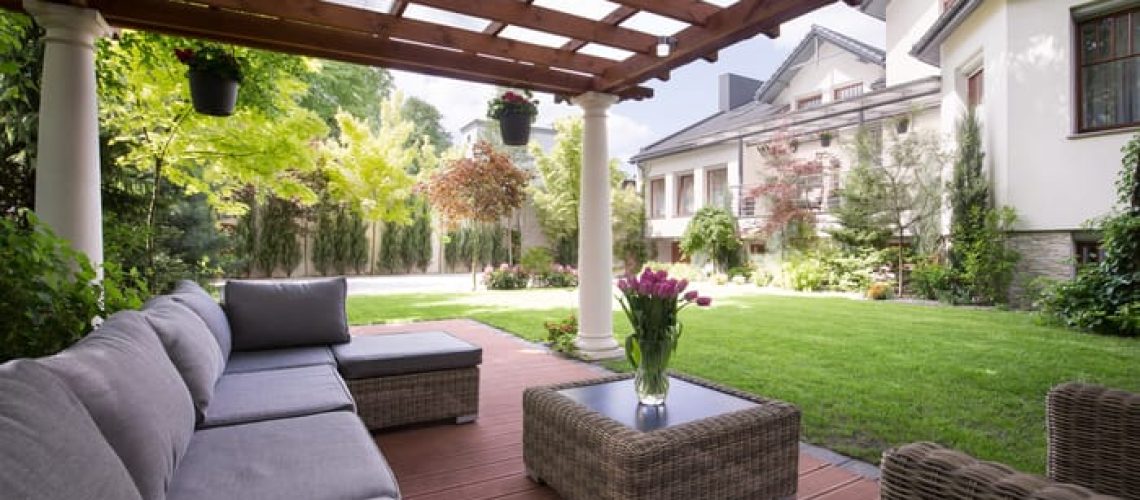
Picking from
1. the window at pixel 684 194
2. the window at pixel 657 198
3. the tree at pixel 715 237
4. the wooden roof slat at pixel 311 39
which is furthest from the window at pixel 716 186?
the wooden roof slat at pixel 311 39

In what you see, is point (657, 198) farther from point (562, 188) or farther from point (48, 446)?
point (48, 446)

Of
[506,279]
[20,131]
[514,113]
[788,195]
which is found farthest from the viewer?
[788,195]

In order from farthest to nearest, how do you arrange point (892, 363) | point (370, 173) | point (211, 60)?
point (370, 173) → point (892, 363) → point (211, 60)

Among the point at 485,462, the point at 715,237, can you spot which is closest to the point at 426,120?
the point at 715,237

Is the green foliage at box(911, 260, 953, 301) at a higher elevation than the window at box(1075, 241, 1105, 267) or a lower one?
lower

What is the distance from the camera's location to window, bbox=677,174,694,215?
656 inches

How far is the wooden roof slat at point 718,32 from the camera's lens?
316 cm

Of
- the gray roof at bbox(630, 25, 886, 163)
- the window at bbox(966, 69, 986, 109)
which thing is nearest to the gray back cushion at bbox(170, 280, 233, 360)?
the window at bbox(966, 69, 986, 109)

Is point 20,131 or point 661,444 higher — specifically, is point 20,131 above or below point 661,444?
above

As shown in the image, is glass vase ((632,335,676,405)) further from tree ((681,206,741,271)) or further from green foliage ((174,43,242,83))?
tree ((681,206,741,271))

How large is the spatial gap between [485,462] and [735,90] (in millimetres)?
18421

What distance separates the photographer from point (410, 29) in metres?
3.78

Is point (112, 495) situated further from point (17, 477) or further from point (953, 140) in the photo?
point (953, 140)

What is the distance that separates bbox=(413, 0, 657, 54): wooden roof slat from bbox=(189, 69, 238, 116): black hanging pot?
1.70 m
